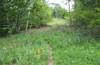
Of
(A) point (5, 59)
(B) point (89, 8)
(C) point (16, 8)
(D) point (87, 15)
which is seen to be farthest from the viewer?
(C) point (16, 8)

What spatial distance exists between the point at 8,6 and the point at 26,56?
9561 mm

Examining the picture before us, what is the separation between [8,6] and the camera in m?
13.0

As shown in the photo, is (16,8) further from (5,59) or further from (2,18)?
(5,59)

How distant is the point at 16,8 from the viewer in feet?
44.6

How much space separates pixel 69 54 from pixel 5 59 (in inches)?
163

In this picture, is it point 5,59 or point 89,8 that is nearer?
point 5,59

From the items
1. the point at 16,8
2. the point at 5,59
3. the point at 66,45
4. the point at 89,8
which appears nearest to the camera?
the point at 5,59

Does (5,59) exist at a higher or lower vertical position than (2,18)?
lower

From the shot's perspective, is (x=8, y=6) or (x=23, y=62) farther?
(x=8, y=6)

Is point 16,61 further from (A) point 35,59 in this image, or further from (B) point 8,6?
(B) point 8,6

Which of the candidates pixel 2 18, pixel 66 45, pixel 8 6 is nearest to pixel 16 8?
pixel 8 6

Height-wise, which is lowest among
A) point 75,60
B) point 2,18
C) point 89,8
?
point 75,60

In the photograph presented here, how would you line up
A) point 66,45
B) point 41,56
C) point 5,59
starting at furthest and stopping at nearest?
point 66,45, point 41,56, point 5,59

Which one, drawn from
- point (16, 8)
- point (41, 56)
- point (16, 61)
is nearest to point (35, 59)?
point (41, 56)
